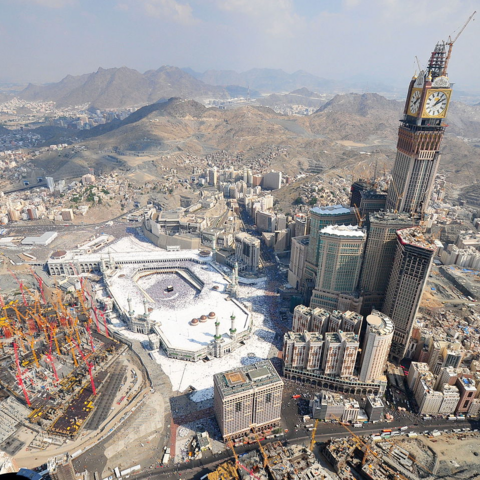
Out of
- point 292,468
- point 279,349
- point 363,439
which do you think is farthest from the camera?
point 279,349

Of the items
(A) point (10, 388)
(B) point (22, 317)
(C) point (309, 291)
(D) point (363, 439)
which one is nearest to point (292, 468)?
(D) point (363, 439)

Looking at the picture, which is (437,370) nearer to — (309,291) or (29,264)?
(309,291)

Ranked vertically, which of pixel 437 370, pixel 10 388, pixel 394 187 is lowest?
pixel 10 388

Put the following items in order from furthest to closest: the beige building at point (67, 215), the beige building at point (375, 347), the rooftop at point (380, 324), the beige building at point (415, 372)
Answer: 1. the beige building at point (67, 215)
2. the beige building at point (415, 372)
3. the rooftop at point (380, 324)
4. the beige building at point (375, 347)

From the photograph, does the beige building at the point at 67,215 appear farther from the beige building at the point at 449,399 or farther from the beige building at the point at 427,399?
the beige building at the point at 449,399

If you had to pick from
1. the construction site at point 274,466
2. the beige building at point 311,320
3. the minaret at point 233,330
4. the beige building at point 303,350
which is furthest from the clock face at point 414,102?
the construction site at point 274,466

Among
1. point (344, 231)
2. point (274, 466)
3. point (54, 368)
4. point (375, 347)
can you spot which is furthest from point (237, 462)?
point (344, 231)
